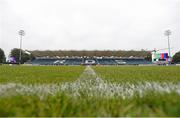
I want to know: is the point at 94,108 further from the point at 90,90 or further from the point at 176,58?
the point at 176,58

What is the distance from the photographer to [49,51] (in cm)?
9294

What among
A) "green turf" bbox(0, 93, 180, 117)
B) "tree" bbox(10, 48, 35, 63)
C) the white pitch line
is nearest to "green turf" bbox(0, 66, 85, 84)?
the white pitch line

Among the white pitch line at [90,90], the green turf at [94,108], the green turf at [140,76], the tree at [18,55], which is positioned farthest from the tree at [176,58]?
the green turf at [94,108]

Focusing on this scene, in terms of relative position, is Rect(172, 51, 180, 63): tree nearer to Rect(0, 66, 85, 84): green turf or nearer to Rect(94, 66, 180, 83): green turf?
Rect(94, 66, 180, 83): green turf

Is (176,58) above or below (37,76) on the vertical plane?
below

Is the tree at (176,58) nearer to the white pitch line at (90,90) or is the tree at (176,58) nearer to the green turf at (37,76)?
the green turf at (37,76)

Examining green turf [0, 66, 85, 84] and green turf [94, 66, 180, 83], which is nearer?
green turf [0, 66, 85, 84]

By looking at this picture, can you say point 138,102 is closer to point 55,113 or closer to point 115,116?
point 115,116

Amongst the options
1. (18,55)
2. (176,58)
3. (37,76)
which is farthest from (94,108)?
(176,58)

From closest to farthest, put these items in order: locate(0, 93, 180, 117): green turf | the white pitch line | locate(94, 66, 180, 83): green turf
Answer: locate(0, 93, 180, 117): green turf < the white pitch line < locate(94, 66, 180, 83): green turf

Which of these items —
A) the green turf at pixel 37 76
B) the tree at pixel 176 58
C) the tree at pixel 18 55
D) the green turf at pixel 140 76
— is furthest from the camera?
the tree at pixel 176 58

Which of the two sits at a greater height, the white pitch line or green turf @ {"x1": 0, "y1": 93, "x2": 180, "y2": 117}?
green turf @ {"x1": 0, "y1": 93, "x2": 180, "y2": 117}

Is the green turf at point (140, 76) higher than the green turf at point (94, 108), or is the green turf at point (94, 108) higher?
the green turf at point (94, 108)

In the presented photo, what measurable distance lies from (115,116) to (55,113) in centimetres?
44
